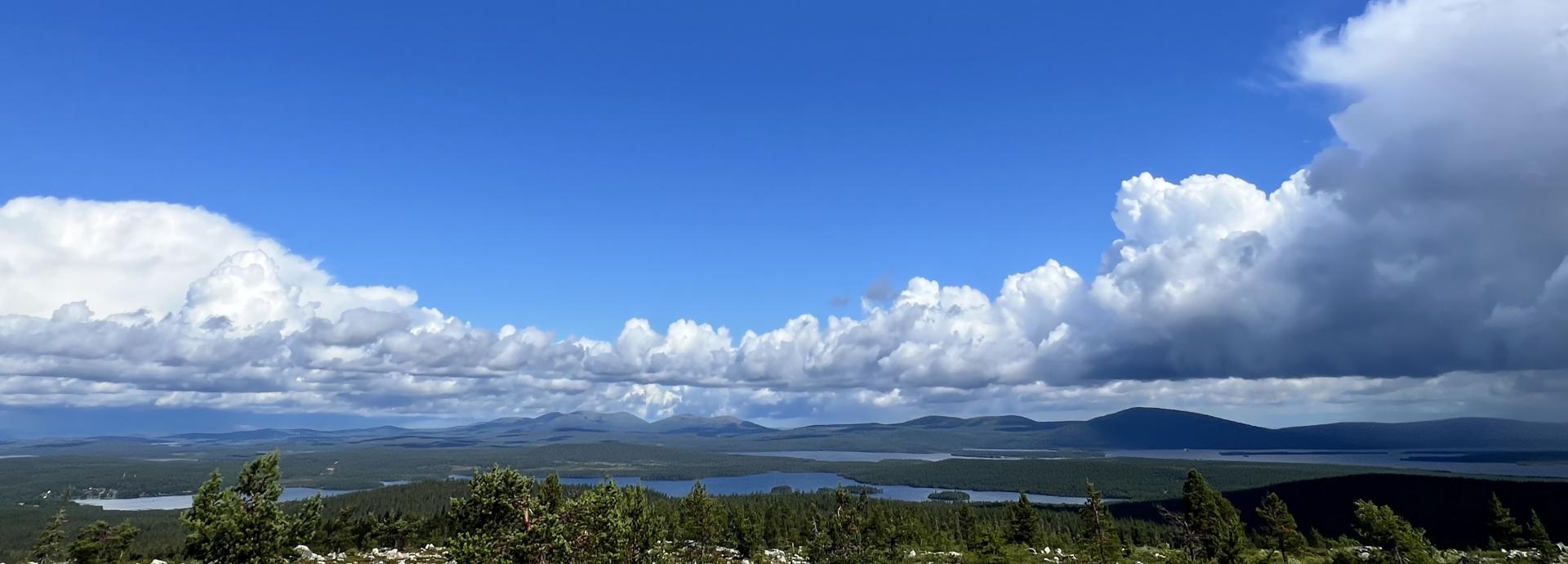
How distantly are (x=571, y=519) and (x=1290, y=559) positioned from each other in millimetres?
90936

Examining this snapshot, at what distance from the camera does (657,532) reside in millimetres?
80375

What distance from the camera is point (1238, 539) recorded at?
299 feet

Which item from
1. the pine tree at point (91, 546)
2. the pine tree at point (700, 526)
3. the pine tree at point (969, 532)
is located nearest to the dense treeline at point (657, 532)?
the pine tree at point (91, 546)

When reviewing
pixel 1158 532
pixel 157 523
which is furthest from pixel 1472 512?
pixel 157 523

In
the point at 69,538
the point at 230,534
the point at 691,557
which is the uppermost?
the point at 230,534

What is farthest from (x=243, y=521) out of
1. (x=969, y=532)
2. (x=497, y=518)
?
(x=969, y=532)

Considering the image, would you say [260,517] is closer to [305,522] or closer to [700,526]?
[305,522]

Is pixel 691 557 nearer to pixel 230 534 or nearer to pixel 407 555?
pixel 407 555

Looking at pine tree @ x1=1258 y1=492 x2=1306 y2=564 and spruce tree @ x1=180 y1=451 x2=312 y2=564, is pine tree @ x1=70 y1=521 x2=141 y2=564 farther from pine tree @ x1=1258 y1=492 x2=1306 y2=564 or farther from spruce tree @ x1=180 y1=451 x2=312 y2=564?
pine tree @ x1=1258 y1=492 x2=1306 y2=564

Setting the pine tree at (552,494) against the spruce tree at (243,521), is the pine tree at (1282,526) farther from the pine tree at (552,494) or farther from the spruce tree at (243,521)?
the spruce tree at (243,521)

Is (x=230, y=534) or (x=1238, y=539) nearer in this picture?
(x=230, y=534)

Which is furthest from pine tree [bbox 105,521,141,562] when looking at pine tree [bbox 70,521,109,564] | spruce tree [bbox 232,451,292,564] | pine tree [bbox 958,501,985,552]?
pine tree [bbox 958,501,985,552]

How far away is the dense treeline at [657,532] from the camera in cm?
3684

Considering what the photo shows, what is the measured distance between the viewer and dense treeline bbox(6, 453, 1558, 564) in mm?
36844
